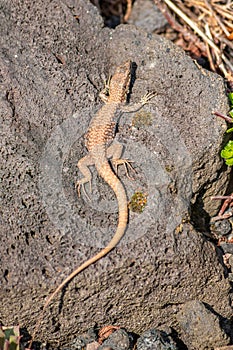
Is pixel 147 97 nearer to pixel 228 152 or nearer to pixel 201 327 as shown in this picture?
pixel 228 152

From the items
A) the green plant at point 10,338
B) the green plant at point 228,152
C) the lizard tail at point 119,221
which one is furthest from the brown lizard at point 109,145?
the green plant at point 228,152

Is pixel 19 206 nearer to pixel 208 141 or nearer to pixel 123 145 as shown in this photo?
pixel 123 145

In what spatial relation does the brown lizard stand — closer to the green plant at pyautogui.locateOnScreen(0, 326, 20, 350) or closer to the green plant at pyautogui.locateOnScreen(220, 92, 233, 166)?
the green plant at pyautogui.locateOnScreen(0, 326, 20, 350)

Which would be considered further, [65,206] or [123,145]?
[123,145]

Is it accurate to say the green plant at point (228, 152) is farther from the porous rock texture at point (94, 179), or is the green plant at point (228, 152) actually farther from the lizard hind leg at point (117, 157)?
the lizard hind leg at point (117, 157)

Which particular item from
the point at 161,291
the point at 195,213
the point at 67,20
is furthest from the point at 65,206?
the point at 67,20

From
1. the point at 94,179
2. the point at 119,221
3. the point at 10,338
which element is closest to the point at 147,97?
the point at 94,179
